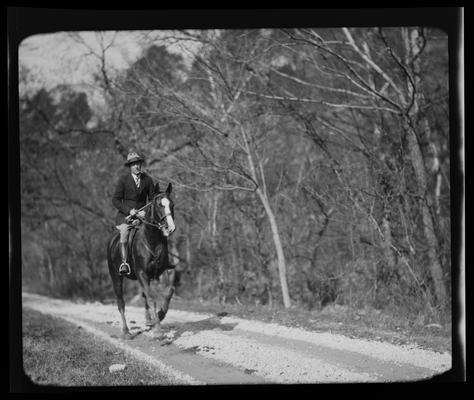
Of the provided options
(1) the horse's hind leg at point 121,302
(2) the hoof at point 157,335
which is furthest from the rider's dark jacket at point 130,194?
(2) the hoof at point 157,335

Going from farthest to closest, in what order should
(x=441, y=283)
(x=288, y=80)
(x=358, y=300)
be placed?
(x=288, y=80), (x=358, y=300), (x=441, y=283)

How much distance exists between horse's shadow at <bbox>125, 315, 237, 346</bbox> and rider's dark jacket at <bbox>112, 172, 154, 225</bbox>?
6.39ft

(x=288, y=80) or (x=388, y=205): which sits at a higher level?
(x=288, y=80)

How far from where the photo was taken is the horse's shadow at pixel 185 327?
9.09 m

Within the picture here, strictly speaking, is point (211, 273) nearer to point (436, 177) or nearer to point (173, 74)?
point (173, 74)

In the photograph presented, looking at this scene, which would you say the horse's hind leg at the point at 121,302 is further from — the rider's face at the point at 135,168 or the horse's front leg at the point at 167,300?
the rider's face at the point at 135,168

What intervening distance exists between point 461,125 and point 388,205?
383 centimetres

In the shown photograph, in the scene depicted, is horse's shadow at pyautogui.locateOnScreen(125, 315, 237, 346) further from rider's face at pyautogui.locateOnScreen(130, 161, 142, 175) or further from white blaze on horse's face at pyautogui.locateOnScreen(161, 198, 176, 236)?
rider's face at pyautogui.locateOnScreen(130, 161, 142, 175)

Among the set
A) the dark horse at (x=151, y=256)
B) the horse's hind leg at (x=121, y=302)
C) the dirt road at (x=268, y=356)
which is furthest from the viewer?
the horse's hind leg at (x=121, y=302)

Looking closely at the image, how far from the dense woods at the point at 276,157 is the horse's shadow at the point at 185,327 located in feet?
8.58

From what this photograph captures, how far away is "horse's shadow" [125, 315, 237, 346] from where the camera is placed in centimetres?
909

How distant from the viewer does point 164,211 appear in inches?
319

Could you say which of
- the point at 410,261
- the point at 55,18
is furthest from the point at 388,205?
the point at 55,18

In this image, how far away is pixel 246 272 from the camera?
1480 cm
